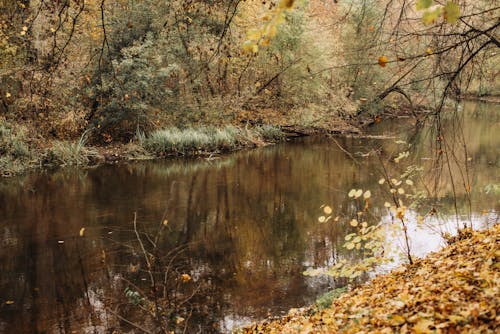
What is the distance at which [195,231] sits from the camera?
30.0 feet

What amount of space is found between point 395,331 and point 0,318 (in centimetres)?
505

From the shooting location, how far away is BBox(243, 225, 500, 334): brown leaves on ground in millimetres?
2680

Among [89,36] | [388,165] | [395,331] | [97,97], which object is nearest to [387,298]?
[395,331]

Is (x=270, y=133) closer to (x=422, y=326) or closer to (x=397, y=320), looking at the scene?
(x=397, y=320)

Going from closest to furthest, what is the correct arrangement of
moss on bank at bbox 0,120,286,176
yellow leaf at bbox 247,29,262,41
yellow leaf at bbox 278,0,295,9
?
yellow leaf at bbox 278,0,295,9 → yellow leaf at bbox 247,29,262,41 → moss on bank at bbox 0,120,286,176

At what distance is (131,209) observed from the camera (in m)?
10.5

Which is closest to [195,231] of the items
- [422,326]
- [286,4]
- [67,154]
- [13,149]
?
[422,326]

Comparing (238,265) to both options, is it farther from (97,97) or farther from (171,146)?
(97,97)

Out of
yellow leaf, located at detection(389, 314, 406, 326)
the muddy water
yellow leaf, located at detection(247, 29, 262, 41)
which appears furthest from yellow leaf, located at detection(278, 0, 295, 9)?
the muddy water

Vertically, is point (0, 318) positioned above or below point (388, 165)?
below

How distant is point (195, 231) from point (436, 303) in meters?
6.46

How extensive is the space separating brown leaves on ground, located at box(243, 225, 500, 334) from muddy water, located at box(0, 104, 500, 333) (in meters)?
1.15

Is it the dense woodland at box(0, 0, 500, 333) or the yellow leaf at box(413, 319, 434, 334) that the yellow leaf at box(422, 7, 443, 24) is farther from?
the yellow leaf at box(413, 319, 434, 334)

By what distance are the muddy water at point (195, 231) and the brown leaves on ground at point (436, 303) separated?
45.3 inches
